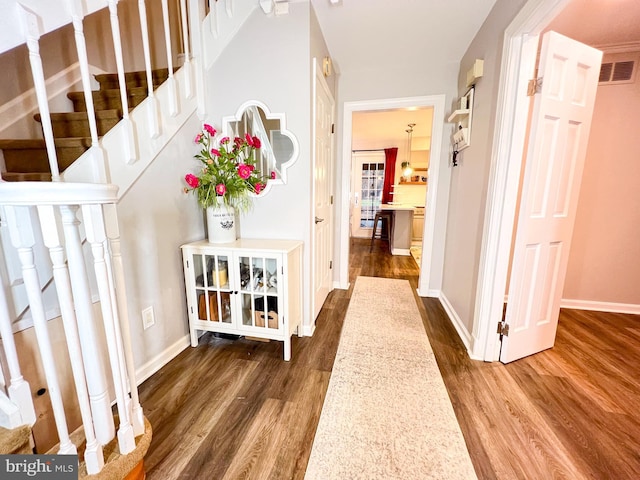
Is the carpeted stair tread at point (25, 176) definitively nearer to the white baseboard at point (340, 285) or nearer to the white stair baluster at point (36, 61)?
the white stair baluster at point (36, 61)

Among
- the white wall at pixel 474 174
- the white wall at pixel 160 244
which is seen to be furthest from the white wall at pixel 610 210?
the white wall at pixel 160 244

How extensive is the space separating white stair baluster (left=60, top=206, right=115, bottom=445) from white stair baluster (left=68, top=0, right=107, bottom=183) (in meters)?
0.72

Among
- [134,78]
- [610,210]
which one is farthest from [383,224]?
[134,78]

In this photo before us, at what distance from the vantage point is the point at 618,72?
2172mm

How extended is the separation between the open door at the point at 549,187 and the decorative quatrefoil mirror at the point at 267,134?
60.2 inches

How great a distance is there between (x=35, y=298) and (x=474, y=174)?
2462 millimetres

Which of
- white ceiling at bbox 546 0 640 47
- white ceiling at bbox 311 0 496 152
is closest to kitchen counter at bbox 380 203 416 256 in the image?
white ceiling at bbox 311 0 496 152

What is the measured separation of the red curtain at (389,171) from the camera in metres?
5.94

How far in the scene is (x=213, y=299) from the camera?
179cm

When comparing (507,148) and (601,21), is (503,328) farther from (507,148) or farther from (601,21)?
(601,21)

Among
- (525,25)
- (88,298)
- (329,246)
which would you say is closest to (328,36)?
(525,25)

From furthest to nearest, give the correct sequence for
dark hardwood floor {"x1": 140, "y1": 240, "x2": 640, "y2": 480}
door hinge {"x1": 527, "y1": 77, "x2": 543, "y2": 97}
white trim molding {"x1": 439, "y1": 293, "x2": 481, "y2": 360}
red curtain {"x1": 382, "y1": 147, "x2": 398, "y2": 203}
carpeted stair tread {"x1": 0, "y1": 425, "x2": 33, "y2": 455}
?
1. red curtain {"x1": 382, "y1": 147, "x2": 398, "y2": 203}
2. white trim molding {"x1": 439, "y1": 293, "x2": 481, "y2": 360}
3. door hinge {"x1": 527, "y1": 77, "x2": 543, "y2": 97}
4. dark hardwood floor {"x1": 140, "y1": 240, "x2": 640, "y2": 480}
5. carpeted stair tread {"x1": 0, "y1": 425, "x2": 33, "y2": 455}

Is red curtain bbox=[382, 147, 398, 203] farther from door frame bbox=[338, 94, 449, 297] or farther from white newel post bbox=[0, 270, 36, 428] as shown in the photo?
white newel post bbox=[0, 270, 36, 428]

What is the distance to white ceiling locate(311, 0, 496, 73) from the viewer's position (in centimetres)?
179
